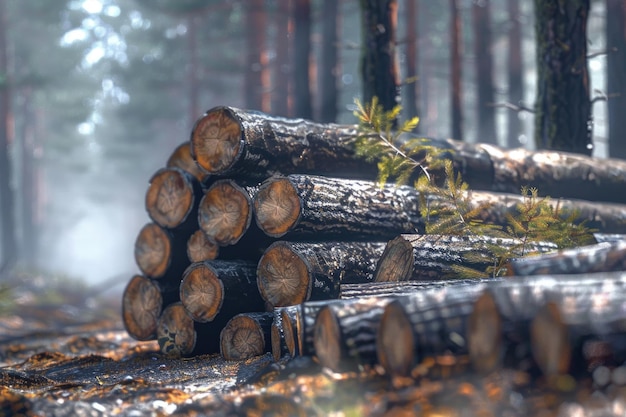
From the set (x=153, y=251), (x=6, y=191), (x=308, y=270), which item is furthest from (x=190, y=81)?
(x=308, y=270)

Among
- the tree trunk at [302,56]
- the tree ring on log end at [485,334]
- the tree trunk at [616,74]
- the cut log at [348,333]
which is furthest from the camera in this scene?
the tree trunk at [302,56]

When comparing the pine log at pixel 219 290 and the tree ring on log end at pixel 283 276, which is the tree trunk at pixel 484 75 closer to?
the pine log at pixel 219 290

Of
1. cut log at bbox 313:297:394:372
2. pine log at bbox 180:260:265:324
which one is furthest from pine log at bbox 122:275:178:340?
cut log at bbox 313:297:394:372

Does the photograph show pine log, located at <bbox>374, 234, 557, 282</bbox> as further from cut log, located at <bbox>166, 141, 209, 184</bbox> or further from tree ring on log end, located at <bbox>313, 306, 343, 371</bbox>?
cut log, located at <bbox>166, 141, 209, 184</bbox>

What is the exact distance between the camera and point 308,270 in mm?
6199

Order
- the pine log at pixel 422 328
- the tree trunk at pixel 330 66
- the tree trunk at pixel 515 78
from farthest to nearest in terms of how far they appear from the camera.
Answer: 1. the tree trunk at pixel 515 78
2. the tree trunk at pixel 330 66
3. the pine log at pixel 422 328

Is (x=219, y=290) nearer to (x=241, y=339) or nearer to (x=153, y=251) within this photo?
(x=241, y=339)

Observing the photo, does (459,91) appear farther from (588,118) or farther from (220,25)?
(220,25)

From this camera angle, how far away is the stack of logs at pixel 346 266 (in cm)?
386

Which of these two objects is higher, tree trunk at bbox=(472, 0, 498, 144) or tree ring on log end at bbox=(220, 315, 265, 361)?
tree trunk at bbox=(472, 0, 498, 144)

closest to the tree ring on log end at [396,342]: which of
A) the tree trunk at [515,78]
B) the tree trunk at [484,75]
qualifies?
the tree trunk at [484,75]

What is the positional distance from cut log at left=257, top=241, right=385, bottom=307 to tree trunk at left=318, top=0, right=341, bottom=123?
9153 mm

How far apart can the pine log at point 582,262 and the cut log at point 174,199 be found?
3683 millimetres

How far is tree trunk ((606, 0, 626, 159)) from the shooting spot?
13.1m
